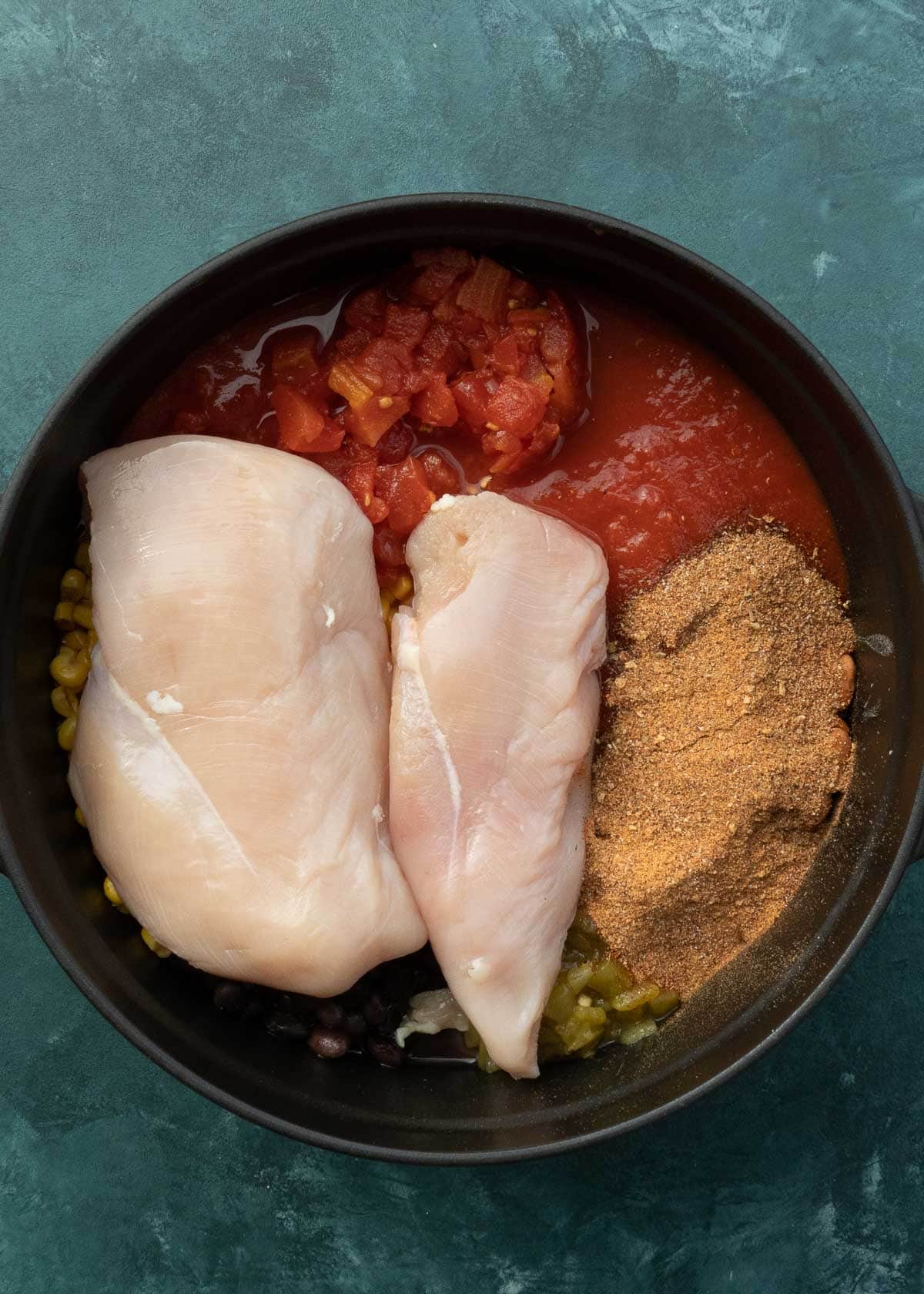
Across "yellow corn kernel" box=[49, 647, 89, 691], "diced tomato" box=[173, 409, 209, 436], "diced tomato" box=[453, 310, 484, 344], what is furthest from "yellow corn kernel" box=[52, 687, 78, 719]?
"diced tomato" box=[453, 310, 484, 344]

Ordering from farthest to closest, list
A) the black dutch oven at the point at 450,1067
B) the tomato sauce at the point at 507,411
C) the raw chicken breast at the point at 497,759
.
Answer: the tomato sauce at the point at 507,411 < the raw chicken breast at the point at 497,759 < the black dutch oven at the point at 450,1067

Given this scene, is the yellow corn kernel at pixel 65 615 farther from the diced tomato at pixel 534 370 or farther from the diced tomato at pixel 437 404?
the diced tomato at pixel 534 370

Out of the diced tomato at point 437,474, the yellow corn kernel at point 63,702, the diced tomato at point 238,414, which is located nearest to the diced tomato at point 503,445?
the diced tomato at point 437,474

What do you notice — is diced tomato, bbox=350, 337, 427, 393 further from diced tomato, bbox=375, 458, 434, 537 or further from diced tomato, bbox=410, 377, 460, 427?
diced tomato, bbox=375, 458, 434, 537

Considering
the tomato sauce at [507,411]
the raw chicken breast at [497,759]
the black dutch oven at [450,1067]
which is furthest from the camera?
the tomato sauce at [507,411]

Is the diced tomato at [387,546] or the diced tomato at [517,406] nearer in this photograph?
the diced tomato at [517,406]

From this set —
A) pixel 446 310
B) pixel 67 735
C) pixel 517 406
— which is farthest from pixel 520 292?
pixel 67 735

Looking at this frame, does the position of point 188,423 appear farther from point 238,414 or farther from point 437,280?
point 437,280
